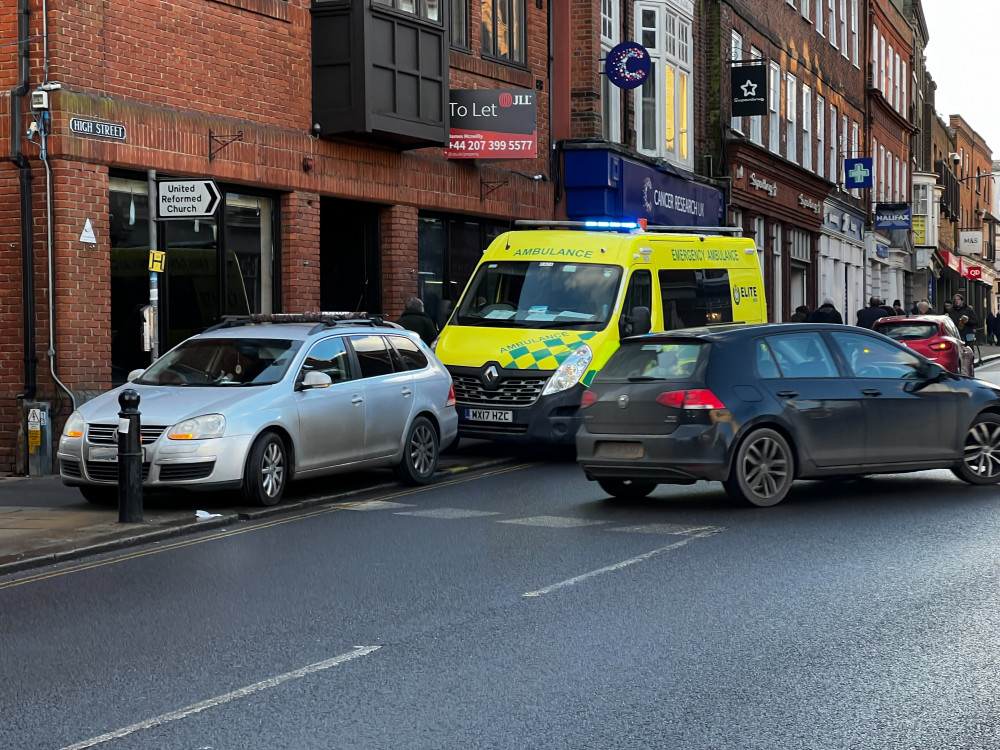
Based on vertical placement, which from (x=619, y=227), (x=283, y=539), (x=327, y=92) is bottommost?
(x=283, y=539)

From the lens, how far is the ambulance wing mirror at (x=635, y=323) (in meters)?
15.4

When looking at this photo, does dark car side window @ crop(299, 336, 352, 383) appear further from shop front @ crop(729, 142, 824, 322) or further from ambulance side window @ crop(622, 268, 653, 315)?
shop front @ crop(729, 142, 824, 322)

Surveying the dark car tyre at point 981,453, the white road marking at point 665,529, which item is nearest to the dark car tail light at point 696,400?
the white road marking at point 665,529

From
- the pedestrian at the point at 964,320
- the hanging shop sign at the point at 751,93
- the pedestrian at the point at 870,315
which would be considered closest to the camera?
the pedestrian at the point at 870,315

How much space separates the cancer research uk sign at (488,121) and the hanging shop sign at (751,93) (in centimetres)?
1215

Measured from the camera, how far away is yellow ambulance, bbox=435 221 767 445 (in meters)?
14.9

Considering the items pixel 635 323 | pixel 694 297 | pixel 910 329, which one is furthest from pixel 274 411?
pixel 910 329

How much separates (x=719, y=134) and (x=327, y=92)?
52.9ft

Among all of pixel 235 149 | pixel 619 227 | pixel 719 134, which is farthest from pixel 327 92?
pixel 719 134

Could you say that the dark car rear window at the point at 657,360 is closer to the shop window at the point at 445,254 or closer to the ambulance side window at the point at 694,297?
the ambulance side window at the point at 694,297

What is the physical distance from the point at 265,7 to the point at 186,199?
4873 millimetres

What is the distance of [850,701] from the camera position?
554 cm

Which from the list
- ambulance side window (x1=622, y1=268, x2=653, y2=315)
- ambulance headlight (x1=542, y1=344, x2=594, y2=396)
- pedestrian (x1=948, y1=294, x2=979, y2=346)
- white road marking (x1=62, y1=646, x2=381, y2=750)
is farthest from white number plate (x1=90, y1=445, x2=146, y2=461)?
pedestrian (x1=948, y1=294, x2=979, y2=346)

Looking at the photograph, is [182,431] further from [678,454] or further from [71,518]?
[678,454]
